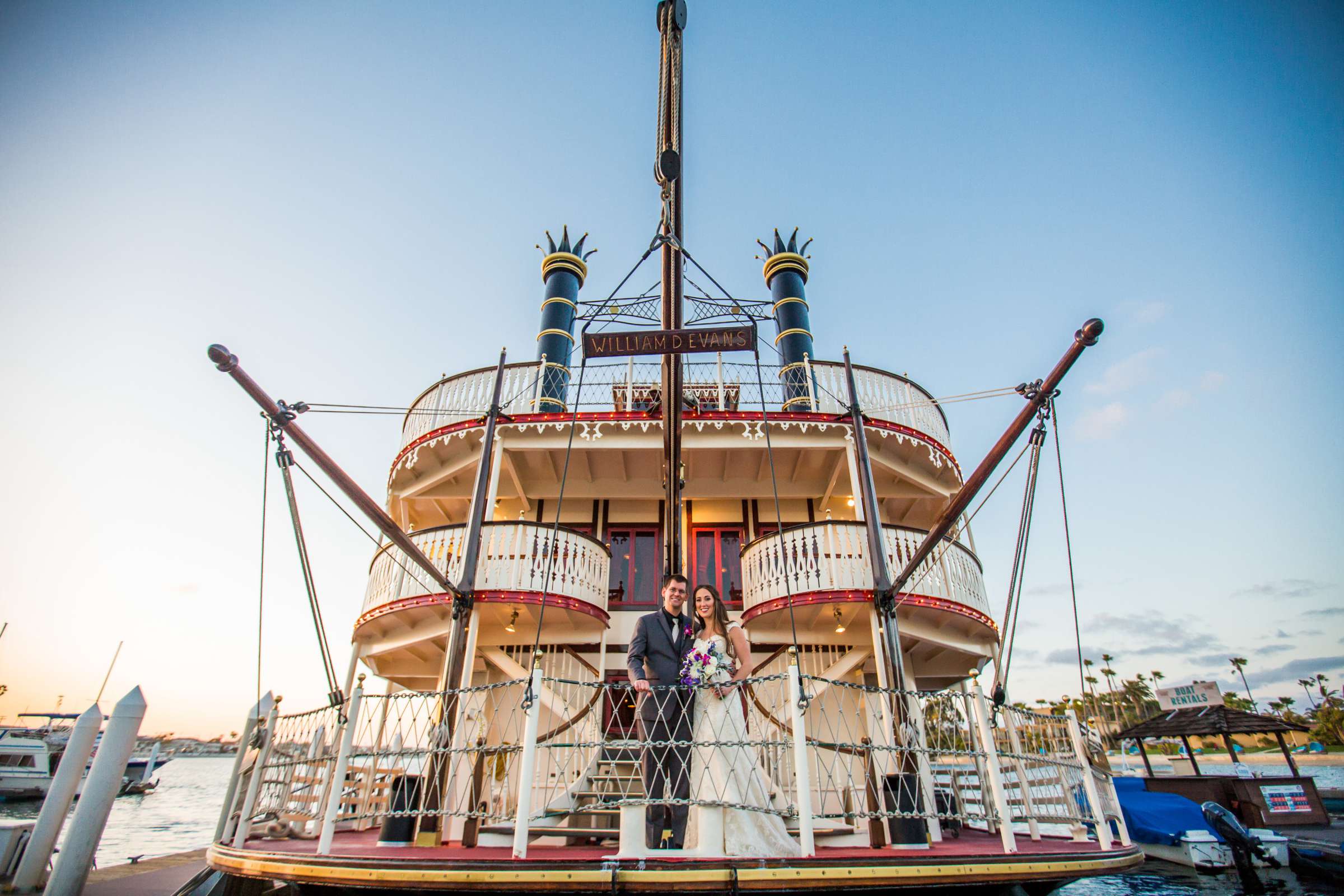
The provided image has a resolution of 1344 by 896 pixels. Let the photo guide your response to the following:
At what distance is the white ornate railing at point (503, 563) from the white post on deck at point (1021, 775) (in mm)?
5395

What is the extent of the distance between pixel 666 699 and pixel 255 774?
390cm

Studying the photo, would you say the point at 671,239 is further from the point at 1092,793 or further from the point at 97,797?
the point at 97,797

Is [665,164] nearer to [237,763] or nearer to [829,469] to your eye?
[829,469]

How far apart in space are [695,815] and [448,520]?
30.1ft

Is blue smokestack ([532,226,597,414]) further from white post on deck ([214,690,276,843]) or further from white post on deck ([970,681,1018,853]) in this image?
white post on deck ([970,681,1018,853])

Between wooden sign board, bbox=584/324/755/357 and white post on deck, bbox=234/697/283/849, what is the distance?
15.2ft

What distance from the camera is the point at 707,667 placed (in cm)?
430

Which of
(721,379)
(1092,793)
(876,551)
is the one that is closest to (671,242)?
(721,379)

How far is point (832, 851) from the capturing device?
412 centimetres

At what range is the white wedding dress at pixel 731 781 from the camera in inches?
145

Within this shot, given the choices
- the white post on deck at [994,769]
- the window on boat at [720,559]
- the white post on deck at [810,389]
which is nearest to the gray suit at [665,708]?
the white post on deck at [994,769]

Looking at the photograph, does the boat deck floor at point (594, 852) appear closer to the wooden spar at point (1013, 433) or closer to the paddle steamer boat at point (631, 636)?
the paddle steamer boat at point (631, 636)

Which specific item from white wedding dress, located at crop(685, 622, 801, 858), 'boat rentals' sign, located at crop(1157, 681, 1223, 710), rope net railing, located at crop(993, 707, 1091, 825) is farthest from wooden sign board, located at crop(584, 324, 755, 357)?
'boat rentals' sign, located at crop(1157, 681, 1223, 710)

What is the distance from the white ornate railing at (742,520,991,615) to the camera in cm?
795
